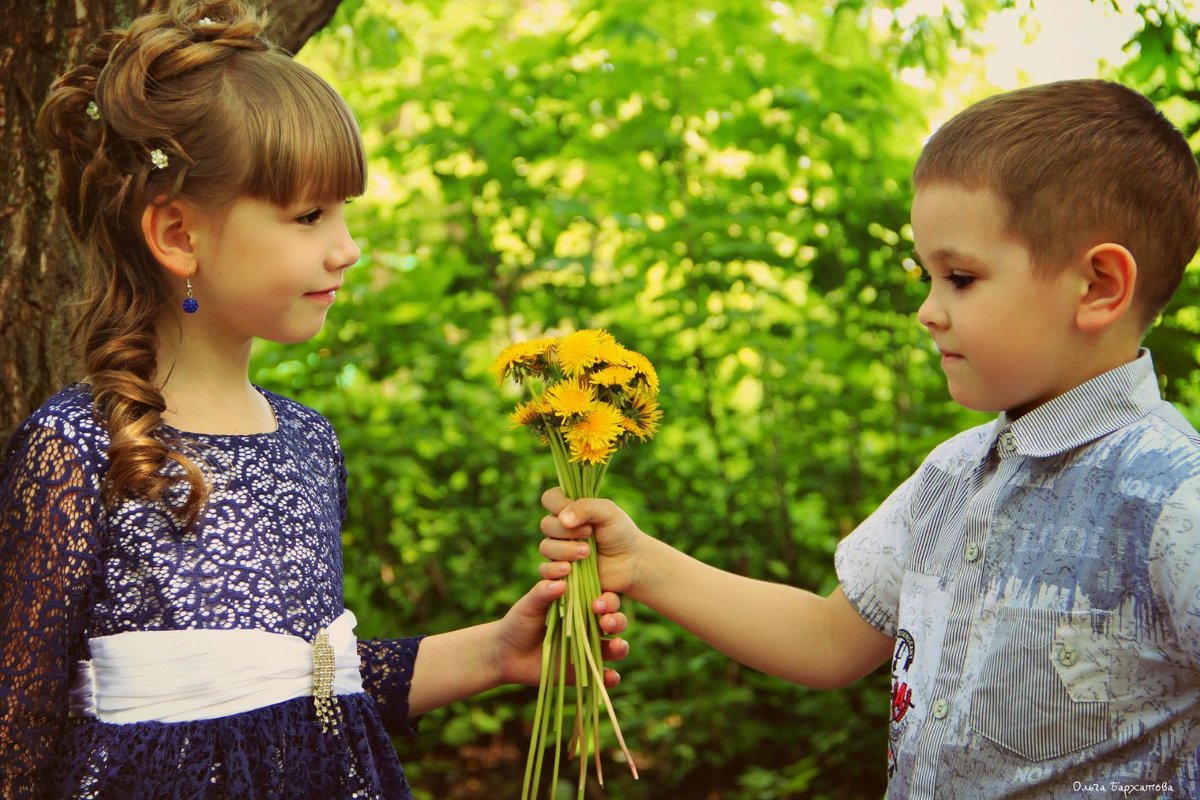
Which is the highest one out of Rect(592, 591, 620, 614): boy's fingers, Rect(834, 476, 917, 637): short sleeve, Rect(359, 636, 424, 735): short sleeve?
Rect(834, 476, 917, 637): short sleeve

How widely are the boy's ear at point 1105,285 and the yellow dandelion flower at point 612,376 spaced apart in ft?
2.25

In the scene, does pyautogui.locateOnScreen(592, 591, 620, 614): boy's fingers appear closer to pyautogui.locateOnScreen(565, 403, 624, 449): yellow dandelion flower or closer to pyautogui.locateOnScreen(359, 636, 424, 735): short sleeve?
pyautogui.locateOnScreen(565, 403, 624, 449): yellow dandelion flower

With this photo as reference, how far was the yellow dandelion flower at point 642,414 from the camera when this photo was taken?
71.3 inches

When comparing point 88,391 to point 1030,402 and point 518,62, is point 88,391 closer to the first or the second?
point 1030,402

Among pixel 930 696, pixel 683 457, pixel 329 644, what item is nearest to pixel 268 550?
pixel 329 644

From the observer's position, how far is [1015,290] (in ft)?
4.88

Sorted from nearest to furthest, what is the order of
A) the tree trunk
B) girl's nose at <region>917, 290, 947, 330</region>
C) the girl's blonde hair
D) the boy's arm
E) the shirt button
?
the shirt button → girl's nose at <region>917, 290, 947, 330</region> → the girl's blonde hair → the boy's arm → the tree trunk

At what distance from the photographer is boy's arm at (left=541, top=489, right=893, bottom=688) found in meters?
1.89

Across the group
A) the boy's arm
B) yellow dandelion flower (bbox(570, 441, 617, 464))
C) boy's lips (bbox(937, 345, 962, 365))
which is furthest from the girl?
boy's lips (bbox(937, 345, 962, 365))

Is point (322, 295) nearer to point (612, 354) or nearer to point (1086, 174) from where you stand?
→ point (612, 354)

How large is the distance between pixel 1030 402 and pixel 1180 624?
1.27ft

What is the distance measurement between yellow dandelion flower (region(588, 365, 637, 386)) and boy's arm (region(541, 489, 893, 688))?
228mm

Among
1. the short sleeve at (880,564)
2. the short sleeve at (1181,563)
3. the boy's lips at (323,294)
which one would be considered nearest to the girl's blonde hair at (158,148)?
the boy's lips at (323,294)

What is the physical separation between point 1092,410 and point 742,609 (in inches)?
27.8
